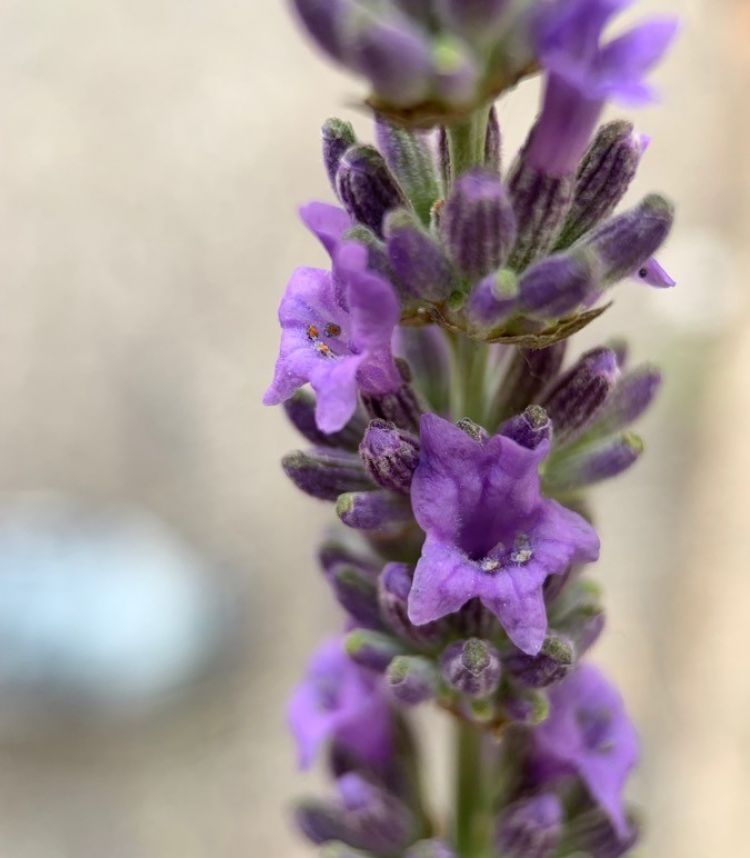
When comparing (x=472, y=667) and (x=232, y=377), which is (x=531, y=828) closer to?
(x=472, y=667)

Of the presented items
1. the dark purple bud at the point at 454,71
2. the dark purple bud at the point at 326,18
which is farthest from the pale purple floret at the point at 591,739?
the dark purple bud at the point at 326,18

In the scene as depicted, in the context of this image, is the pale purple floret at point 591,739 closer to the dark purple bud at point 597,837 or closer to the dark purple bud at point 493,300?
the dark purple bud at point 597,837

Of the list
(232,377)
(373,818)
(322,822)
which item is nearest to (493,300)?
(373,818)

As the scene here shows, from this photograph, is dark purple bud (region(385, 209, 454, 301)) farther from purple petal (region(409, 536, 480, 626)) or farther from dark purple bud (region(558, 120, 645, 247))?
purple petal (region(409, 536, 480, 626))

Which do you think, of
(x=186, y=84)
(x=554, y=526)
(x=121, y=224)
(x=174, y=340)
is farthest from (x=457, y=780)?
(x=186, y=84)

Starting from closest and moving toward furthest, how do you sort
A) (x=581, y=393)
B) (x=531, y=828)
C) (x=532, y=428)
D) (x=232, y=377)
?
(x=532, y=428) → (x=581, y=393) → (x=531, y=828) → (x=232, y=377)
